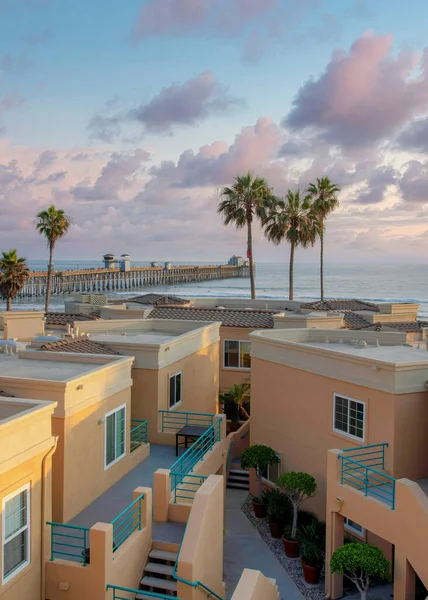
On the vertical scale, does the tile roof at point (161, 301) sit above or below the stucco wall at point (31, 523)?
above

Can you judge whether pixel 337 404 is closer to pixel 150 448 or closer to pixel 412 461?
pixel 412 461

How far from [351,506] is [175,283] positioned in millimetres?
117270

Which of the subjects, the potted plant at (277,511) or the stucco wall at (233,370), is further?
the stucco wall at (233,370)

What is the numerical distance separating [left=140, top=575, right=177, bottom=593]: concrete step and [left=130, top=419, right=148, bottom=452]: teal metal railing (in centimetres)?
542

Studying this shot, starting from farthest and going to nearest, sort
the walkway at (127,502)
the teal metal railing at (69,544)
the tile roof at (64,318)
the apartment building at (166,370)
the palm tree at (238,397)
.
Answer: the tile roof at (64,318), the palm tree at (238,397), the apartment building at (166,370), the walkway at (127,502), the teal metal railing at (69,544)

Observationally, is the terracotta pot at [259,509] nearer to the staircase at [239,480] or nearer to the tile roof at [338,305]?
the staircase at [239,480]

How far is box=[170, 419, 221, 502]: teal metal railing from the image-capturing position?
1442 cm

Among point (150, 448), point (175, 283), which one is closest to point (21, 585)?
point (150, 448)

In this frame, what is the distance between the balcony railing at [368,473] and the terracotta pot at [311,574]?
9.16ft

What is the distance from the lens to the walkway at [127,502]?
12461 mm

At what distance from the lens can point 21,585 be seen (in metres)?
9.84

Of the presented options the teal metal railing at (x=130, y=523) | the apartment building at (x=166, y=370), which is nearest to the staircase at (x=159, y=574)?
the teal metal railing at (x=130, y=523)

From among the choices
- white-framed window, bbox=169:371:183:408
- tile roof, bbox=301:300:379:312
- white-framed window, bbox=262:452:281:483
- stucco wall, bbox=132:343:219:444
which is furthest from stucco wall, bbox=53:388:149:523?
tile roof, bbox=301:300:379:312

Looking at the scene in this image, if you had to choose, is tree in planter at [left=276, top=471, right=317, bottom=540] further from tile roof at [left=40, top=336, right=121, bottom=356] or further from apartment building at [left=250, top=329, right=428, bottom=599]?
tile roof at [left=40, top=336, right=121, bottom=356]
